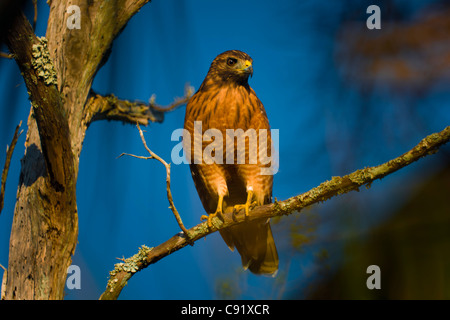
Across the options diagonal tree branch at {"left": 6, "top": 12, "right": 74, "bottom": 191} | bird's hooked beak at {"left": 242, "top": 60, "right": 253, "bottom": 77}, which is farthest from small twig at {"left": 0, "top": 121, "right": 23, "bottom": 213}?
bird's hooked beak at {"left": 242, "top": 60, "right": 253, "bottom": 77}

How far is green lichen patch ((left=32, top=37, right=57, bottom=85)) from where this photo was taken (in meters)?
1.70

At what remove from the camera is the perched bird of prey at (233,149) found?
2.63 metres

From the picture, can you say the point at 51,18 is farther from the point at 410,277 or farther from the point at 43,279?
the point at 410,277

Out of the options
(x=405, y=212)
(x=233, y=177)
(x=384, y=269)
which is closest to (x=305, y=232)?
(x=384, y=269)

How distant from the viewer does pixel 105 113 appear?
2.85 m

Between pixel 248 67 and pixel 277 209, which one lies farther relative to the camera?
pixel 248 67

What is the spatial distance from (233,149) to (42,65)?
4.39 ft

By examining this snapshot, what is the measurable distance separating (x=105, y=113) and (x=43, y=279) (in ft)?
4.50

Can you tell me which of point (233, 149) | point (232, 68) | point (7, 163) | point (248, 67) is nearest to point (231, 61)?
point (232, 68)

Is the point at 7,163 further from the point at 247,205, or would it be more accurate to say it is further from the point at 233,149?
the point at 233,149

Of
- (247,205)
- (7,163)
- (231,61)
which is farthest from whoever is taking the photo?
(231,61)

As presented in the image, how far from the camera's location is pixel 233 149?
8.70 feet
